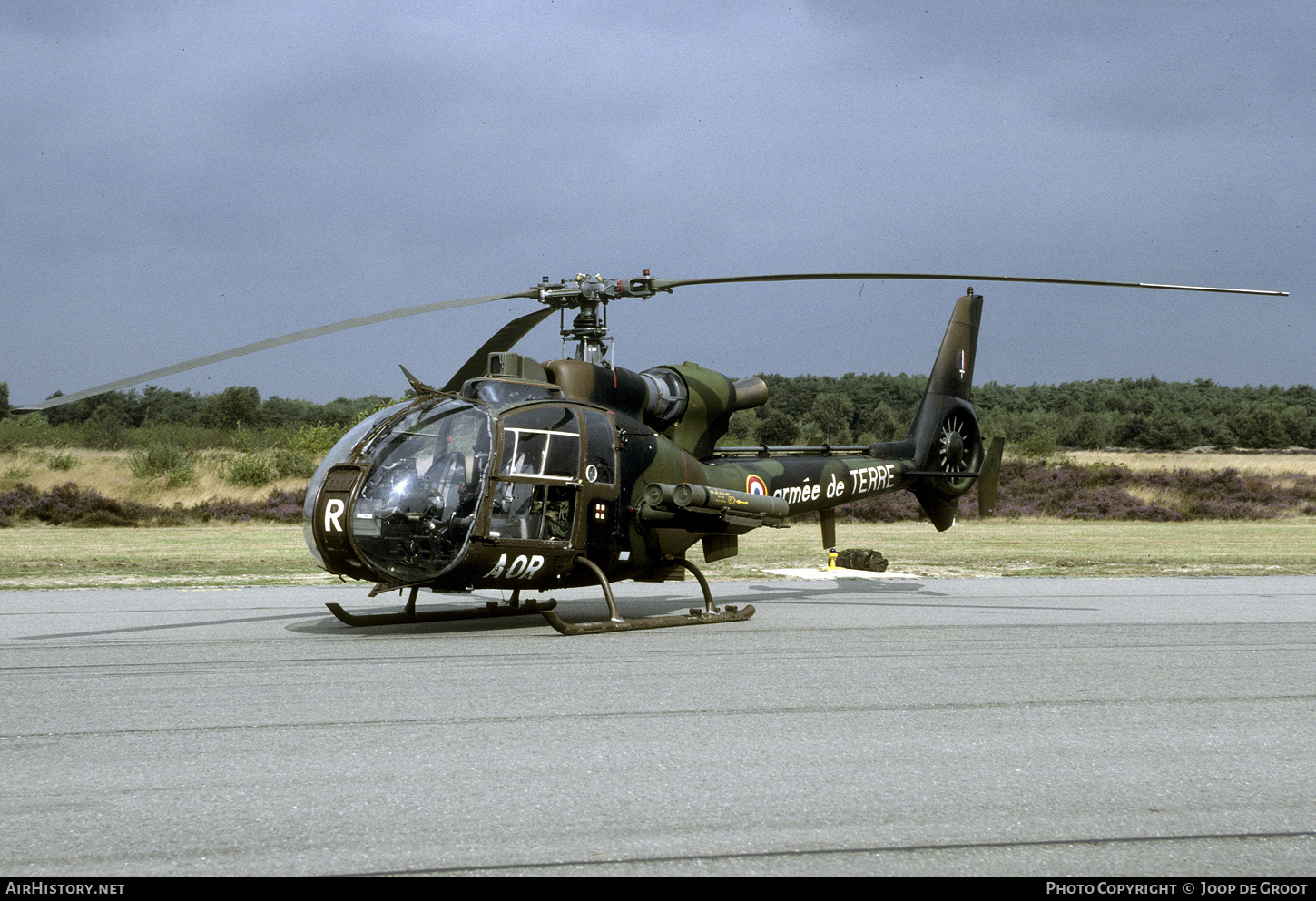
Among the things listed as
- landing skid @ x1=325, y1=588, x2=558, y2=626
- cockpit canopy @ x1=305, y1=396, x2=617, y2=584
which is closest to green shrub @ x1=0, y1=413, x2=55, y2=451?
landing skid @ x1=325, y1=588, x2=558, y2=626

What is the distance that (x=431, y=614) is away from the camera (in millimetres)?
11258

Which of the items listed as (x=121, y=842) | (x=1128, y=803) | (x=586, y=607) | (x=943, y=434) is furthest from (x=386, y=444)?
(x=943, y=434)

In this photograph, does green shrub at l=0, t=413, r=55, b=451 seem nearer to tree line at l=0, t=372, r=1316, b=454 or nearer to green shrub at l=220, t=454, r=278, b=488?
tree line at l=0, t=372, r=1316, b=454

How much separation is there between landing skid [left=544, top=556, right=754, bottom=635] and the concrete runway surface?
13 cm

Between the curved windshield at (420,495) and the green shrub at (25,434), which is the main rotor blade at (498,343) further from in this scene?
the green shrub at (25,434)

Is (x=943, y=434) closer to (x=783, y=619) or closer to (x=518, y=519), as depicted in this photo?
(x=783, y=619)

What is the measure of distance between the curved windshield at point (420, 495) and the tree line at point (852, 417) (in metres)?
41.6

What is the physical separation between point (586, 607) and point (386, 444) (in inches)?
174

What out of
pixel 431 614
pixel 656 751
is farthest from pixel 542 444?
pixel 656 751

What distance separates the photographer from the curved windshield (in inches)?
356

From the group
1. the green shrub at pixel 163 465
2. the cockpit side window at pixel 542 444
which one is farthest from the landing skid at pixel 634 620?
the green shrub at pixel 163 465

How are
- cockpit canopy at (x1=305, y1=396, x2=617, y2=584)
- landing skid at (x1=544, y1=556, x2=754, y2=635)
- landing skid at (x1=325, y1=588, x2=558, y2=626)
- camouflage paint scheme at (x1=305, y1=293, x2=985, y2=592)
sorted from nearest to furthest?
1. cockpit canopy at (x1=305, y1=396, x2=617, y2=584)
2. camouflage paint scheme at (x1=305, y1=293, x2=985, y2=592)
3. landing skid at (x1=544, y1=556, x2=754, y2=635)
4. landing skid at (x1=325, y1=588, x2=558, y2=626)

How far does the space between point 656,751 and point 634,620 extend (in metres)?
5.12

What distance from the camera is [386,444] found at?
368 inches
